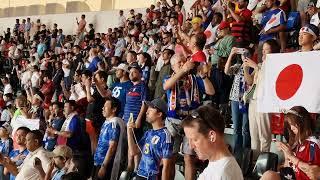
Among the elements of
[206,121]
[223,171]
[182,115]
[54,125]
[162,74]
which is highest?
[162,74]

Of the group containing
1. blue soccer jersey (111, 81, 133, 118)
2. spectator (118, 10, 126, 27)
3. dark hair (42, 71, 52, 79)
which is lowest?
blue soccer jersey (111, 81, 133, 118)

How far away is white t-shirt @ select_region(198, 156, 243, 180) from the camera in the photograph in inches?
106

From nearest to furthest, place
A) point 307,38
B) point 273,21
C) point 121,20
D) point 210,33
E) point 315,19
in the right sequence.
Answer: point 307,38 → point 315,19 → point 273,21 → point 210,33 → point 121,20

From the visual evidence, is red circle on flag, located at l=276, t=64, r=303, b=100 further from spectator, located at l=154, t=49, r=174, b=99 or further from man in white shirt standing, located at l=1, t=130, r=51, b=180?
man in white shirt standing, located at l=1, t=130, r=51, b=180

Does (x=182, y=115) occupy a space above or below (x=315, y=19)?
below

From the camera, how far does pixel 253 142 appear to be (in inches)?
240

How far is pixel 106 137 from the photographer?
6613mm

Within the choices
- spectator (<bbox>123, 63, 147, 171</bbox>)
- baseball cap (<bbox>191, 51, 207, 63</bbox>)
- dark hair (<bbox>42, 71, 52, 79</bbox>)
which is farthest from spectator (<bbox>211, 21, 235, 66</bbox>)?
dark hair (<bbox>42, 71, 52, 79</bbox>)

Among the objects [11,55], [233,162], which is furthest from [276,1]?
[11,55]

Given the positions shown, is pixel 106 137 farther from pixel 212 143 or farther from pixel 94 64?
pixel 94 64

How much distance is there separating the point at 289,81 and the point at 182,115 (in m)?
1.08

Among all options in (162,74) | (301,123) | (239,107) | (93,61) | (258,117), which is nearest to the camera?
(301,123)

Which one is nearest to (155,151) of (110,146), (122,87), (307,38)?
(110,146)

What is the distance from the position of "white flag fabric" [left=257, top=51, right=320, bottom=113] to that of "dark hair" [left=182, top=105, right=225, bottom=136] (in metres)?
2.64
